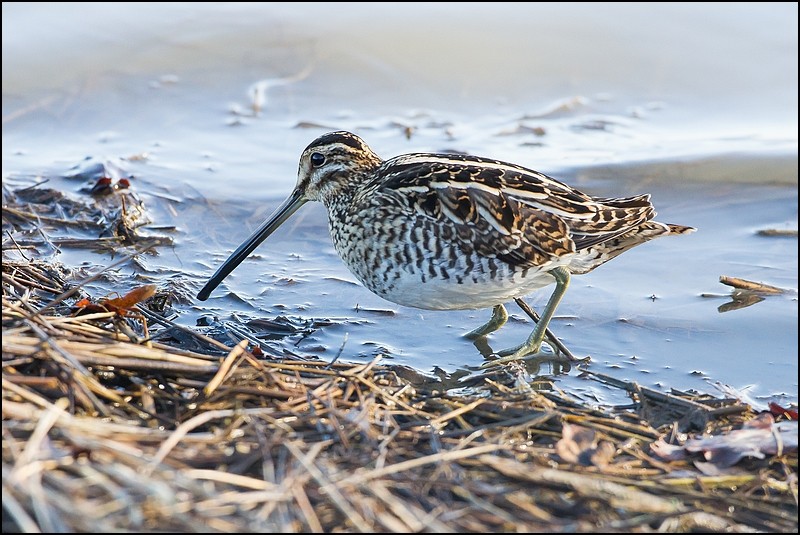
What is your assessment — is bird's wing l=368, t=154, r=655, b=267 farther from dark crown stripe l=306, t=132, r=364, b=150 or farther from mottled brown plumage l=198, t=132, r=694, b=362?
dark crown stripe l=306, t=132, r=364, b=150

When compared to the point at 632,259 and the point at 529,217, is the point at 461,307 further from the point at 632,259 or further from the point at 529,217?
the point at 632,259

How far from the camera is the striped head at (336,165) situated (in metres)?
5.82

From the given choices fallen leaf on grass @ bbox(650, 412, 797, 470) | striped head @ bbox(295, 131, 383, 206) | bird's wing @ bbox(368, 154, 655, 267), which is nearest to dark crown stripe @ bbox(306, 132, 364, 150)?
striped head @ bbox(295, 131, 383, 206)

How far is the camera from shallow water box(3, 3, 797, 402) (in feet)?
19.6

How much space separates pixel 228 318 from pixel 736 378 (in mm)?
2765

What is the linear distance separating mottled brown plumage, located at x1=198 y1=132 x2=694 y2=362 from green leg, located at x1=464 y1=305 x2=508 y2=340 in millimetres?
336

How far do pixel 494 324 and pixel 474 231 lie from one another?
83cm

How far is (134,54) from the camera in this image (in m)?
9.97

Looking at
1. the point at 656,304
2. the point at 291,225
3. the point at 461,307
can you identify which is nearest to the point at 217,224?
the point at 291,225

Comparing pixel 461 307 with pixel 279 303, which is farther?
pixel 279 303

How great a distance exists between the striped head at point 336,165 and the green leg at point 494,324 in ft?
3.43

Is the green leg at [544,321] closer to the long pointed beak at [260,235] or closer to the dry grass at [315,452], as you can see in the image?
the dry grass at [315,452]

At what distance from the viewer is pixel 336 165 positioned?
5844 mm

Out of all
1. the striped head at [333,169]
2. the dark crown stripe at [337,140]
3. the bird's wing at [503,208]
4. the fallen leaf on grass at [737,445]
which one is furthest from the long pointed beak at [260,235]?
the fallen leaf on grass at [737,445]
